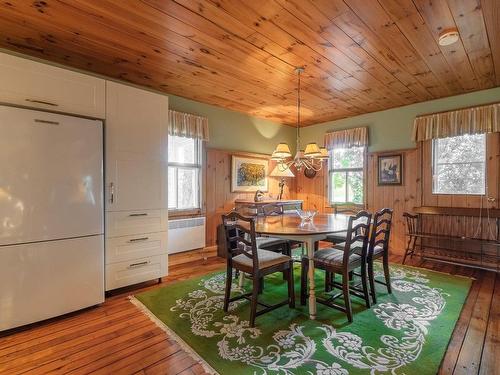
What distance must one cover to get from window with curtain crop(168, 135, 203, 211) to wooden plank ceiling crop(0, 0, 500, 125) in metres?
0.80

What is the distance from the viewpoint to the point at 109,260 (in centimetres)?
275

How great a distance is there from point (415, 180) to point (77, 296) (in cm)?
482

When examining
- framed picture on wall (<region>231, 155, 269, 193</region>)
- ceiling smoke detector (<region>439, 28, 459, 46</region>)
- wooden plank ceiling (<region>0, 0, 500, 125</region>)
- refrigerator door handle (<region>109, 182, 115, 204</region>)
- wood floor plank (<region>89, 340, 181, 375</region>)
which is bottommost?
wood floor plank (<region>89, 340, 181, 375</region>)

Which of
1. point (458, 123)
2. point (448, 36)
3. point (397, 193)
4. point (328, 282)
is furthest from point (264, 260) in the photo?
point (458, 123)

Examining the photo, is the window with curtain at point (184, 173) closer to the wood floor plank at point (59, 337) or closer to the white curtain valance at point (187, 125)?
the white curtain valance at point (187, 125)

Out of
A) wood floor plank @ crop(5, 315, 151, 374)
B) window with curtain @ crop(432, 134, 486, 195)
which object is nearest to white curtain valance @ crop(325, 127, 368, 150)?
window with curtain @ crop(432, 134, 486, 195)

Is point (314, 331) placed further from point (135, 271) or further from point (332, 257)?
point (135, 271)

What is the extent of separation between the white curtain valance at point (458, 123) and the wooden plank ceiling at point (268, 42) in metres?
0.32

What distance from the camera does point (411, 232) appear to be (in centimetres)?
414

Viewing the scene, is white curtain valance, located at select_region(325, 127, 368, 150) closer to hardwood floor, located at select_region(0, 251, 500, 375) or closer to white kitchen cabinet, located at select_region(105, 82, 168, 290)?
hardwood floor, located at select_region(0, 251, 500, 375)

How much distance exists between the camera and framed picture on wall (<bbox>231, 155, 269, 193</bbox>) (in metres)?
4.77

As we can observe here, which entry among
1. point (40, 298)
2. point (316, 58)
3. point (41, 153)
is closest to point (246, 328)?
point (40, 298)

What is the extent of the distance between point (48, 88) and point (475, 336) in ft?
13.2

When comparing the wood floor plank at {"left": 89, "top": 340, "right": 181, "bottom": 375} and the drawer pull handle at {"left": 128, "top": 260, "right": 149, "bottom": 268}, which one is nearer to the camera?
the wood floor plank at {"left": 89, "top": 340, "right": 181, "bottom": 375}
